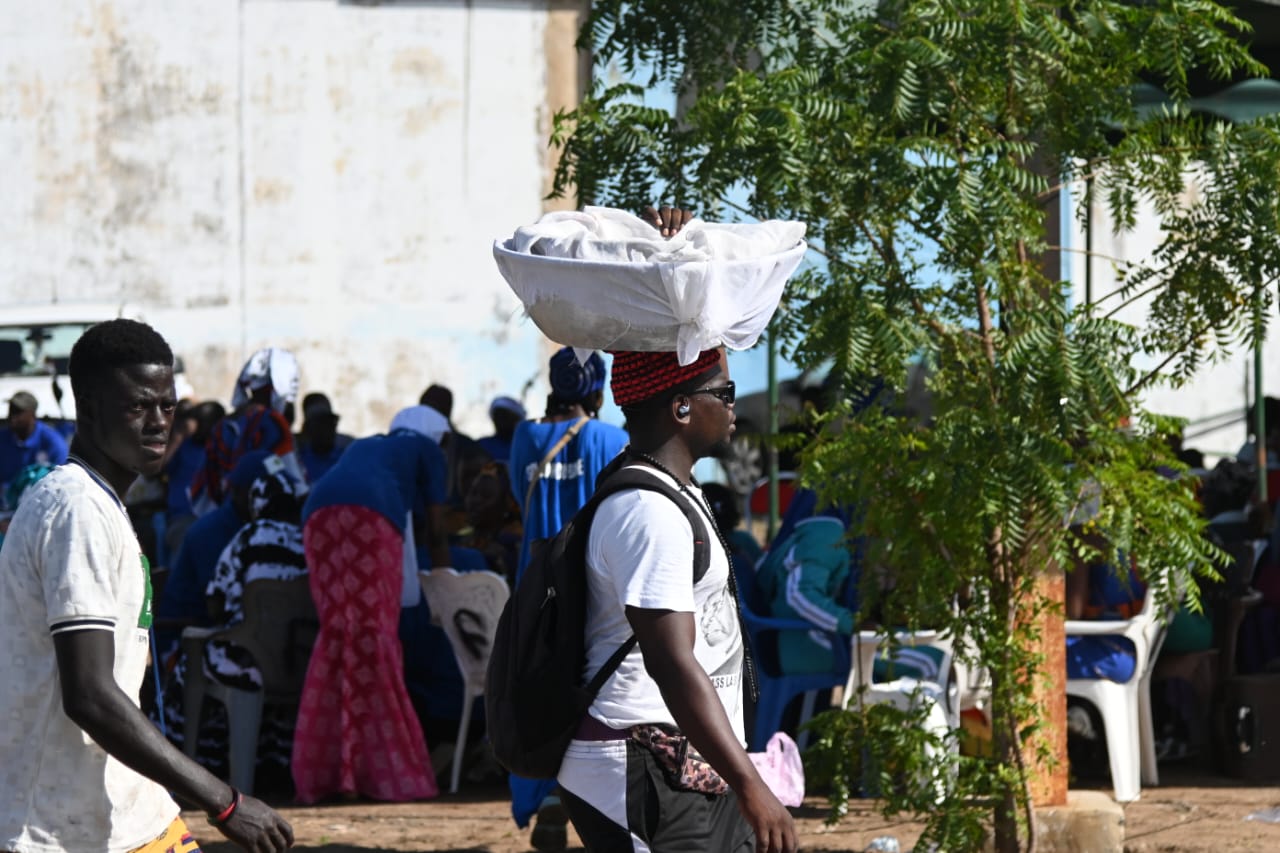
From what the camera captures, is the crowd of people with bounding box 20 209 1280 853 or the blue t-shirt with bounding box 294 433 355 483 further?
the blue t-shirt with bounding box 294 433 355 483

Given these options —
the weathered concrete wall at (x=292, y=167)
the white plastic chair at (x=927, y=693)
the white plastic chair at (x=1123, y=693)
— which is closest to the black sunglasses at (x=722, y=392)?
the white plastic chair at (x=927, y=693)

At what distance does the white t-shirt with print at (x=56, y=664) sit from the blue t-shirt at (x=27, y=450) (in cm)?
1119

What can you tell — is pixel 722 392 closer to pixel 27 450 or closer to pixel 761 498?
pixel 27 450

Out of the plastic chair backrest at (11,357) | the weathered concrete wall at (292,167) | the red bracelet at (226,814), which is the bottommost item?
the red bracelet at (226,814)

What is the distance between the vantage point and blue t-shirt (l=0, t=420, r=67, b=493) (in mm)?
13898

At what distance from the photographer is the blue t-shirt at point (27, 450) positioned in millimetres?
13898

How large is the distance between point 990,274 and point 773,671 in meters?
2.96

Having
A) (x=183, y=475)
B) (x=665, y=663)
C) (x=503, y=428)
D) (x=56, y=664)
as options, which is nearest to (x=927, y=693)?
(x=665, y=663)

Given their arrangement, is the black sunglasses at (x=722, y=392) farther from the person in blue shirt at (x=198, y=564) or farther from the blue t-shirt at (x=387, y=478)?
the person in blue shirt at (x=198, y=564)

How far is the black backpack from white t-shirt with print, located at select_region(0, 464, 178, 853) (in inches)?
26.5

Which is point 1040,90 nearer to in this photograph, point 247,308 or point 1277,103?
point 1277,103

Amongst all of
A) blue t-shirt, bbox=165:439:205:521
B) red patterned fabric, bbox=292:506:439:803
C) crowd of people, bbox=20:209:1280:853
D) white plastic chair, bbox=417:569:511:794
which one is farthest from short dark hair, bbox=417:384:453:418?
red patterned fabric, bbox=292:506:439:803

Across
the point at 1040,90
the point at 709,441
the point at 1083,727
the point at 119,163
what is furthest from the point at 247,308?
the point at 709,441

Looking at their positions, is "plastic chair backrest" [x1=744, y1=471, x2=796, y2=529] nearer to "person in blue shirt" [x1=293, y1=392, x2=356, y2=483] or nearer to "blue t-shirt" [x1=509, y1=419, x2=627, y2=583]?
"person in blue shirt" [x1=293, y1=392, x2=356, y2=483]
